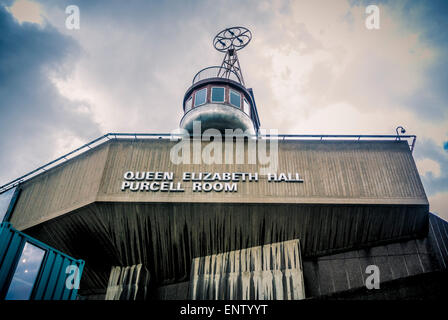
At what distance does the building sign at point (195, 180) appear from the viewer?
50.3 ft

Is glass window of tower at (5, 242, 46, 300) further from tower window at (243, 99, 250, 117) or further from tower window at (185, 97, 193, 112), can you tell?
tower window at (243, 99, 250, 117)

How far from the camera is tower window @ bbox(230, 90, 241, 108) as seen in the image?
797 inches

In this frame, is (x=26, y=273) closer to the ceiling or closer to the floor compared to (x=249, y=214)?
closer to the floor

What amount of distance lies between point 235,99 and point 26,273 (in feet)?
49.0

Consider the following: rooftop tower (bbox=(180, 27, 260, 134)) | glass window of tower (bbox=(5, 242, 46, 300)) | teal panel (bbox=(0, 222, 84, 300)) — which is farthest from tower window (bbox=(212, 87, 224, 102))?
glass window of tower (bbox=(5, 242, 46, 300))

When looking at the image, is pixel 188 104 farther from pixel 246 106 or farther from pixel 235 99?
pixel 246 106

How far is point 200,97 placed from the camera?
20531mm

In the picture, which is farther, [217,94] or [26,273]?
[217,94]

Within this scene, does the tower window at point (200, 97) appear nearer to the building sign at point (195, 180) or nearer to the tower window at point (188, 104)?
the tower window at point (188, 104)

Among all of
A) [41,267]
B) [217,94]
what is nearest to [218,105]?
[217,94]

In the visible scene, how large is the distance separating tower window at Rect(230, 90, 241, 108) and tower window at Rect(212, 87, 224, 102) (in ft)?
2.02

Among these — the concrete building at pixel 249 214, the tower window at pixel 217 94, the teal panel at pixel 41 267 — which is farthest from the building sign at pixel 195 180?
the tower window at pixel 217 94

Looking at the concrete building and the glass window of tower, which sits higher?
the concrete building
